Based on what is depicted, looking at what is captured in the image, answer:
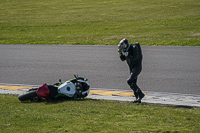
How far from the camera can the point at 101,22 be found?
33750mm

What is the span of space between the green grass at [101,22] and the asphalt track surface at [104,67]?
13.7ft

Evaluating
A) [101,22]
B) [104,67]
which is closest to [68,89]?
[104,67]

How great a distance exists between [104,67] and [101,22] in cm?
1968

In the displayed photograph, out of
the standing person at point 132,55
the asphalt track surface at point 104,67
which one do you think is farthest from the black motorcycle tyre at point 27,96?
the asphalt track surface at point 104,67

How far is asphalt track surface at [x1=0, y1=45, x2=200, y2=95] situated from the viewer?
37.1 ft

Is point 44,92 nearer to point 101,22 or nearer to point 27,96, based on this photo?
point 27,96

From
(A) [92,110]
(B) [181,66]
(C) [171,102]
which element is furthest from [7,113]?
(B) [181,66]

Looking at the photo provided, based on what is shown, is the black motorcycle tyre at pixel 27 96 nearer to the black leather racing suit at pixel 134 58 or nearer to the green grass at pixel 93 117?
the green grass at pixel 93 117

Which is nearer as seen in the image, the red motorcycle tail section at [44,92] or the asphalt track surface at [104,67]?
the red motorcycle tail section at [44,92]

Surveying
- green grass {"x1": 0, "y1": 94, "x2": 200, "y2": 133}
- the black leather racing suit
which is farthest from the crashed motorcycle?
the black leather racing suit

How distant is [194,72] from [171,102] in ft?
14.8

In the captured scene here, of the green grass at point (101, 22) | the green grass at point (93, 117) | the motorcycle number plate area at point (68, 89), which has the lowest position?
the green grass at point (93, 117)

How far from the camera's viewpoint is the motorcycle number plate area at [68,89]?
878cm

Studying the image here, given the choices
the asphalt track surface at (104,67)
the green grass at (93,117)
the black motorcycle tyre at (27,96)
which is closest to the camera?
the green grass at (93,117)
